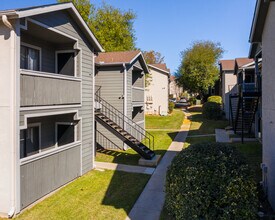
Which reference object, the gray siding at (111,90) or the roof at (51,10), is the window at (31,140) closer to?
the roof at (51,10)

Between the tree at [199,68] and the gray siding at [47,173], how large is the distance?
36.7 metres

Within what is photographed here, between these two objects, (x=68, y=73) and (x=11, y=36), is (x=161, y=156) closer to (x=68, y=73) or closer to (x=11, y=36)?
(x=68, y=73)

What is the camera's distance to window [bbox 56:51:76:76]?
35.6 feet

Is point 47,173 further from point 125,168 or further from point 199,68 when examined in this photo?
point 199,68

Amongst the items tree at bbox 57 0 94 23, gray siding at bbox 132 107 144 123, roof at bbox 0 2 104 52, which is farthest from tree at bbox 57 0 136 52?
roof at bbox 0 2 104 52

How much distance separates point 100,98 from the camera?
54.0 feet

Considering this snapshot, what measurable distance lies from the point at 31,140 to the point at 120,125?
6.98 metres

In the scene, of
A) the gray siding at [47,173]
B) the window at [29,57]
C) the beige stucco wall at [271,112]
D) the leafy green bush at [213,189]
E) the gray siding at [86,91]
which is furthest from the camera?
the gray siding at [86,91]

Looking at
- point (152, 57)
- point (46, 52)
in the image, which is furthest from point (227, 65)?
point (152, 57)

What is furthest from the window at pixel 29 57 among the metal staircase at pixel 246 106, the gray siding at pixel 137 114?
the metal staircase at pixel 246 106

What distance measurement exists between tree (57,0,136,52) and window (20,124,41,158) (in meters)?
23.8

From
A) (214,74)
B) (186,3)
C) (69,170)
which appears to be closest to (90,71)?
(69,170)

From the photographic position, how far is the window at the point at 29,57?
9.28m

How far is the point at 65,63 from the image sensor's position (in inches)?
433
